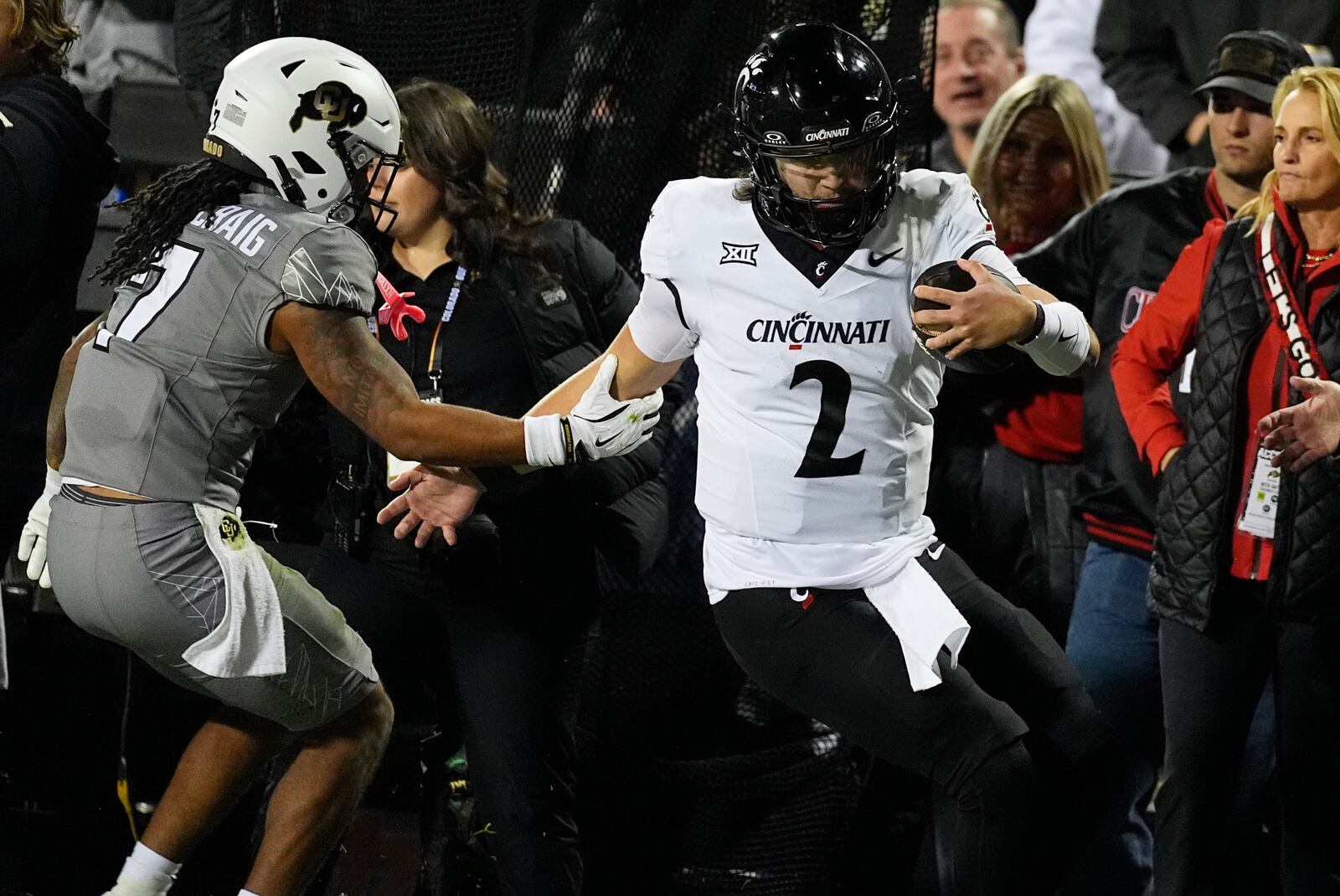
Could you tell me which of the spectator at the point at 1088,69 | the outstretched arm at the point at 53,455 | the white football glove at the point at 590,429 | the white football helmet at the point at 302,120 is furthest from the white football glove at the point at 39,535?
the spectator at the point at 1088,69

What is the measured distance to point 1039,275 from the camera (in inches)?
174

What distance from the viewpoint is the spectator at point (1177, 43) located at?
5.46 meters

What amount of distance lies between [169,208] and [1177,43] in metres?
3.77

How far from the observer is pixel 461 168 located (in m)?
3.99

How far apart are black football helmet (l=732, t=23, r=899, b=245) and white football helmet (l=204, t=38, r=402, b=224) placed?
0.80 metres


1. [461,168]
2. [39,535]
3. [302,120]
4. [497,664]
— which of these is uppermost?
[302,120]

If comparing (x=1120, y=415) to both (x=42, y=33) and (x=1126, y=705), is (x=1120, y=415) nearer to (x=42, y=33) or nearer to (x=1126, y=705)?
(x=1126, y=705)

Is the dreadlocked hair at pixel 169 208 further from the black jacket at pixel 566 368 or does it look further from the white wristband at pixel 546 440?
the white wristband at pixel 546 440

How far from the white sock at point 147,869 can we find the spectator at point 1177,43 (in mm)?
3915

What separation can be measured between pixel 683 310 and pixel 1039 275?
56.3 inches

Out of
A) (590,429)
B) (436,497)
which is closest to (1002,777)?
(590,429)

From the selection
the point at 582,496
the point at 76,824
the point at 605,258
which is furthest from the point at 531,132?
the point at 76,824

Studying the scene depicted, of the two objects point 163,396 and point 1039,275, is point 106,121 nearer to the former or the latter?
point 163,396

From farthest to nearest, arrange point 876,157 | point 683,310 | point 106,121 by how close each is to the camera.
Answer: point 106,121
point 683,310
point 876,157
